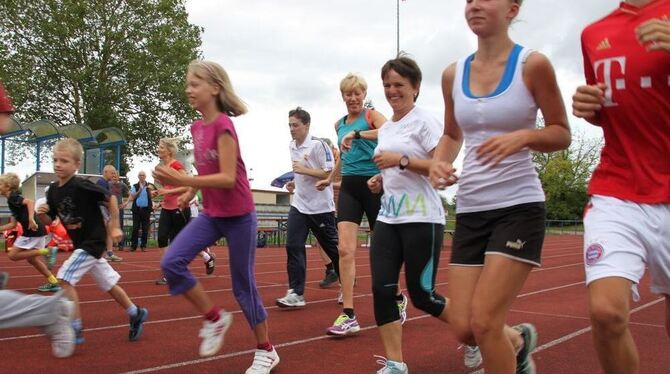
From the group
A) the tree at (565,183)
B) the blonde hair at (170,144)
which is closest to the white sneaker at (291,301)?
the blonde hair at (170,144)

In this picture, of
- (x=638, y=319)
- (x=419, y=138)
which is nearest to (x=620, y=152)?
(x=419, y=138)

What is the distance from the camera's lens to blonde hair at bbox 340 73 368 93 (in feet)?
18.7

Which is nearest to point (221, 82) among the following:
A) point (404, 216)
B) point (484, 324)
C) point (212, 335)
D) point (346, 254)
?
point (404, 216)

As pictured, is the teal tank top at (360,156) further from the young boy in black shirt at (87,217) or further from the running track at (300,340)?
the young boy in black shirt at (87,217)

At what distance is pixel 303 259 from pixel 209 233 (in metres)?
2.76

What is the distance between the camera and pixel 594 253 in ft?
8.80

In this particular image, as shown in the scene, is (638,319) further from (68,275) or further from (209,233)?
(68,275)

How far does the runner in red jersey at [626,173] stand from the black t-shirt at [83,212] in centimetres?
379

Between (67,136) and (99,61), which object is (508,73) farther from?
(99,61)

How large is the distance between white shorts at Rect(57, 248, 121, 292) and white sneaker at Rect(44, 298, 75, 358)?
1.20 metres

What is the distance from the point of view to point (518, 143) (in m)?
2.76

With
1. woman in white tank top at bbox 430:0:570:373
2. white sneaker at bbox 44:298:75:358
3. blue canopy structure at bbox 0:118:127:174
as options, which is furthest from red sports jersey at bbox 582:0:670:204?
blue canopy structure at bbox 0:118:127:174

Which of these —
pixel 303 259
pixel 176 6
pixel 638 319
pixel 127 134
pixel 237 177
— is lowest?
pixel 638 319

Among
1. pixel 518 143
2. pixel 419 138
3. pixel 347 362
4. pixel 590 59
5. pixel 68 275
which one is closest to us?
pixel 518 143
